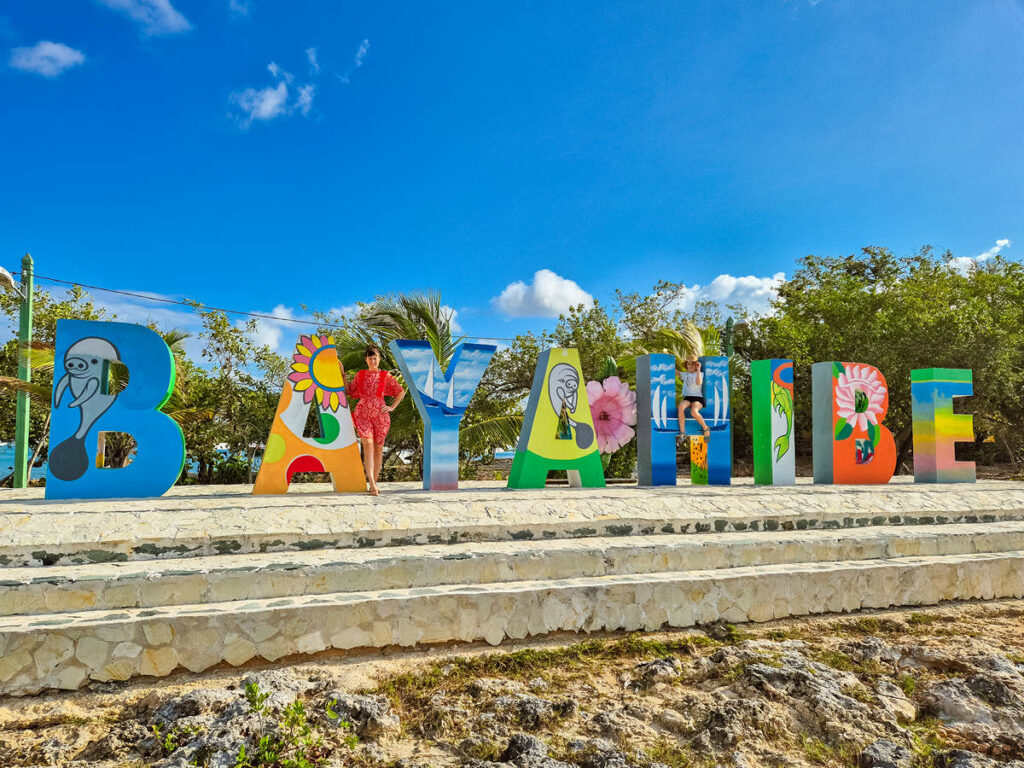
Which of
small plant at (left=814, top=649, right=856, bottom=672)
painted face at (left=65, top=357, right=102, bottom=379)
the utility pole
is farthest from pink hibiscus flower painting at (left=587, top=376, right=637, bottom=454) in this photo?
the utility pole

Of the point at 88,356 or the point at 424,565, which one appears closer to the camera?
the point at 424,565

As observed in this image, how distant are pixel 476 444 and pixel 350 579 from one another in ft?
34.7

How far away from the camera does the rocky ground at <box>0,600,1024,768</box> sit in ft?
11.2

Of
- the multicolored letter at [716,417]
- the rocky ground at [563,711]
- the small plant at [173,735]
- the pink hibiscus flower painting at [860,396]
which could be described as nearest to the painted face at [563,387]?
the multicolored letter at [716,417]

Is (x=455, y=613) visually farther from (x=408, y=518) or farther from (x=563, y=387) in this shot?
(x=563, y=387)

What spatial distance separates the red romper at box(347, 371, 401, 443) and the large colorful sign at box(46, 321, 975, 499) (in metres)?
0.18

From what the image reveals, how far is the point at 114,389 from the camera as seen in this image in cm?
1369

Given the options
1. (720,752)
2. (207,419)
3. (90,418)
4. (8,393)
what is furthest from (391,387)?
(8,393)

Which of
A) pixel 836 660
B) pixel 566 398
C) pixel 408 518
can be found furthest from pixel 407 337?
pixel 836 660

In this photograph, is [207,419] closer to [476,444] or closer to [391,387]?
[476,444]

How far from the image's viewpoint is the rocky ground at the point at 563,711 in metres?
3.40

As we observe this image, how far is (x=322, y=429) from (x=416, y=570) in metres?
3.65

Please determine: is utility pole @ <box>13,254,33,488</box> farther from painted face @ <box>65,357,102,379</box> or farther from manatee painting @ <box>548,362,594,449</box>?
manatee painting @ <box>548,362,594,449</box>

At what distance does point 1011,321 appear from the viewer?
1786cm
